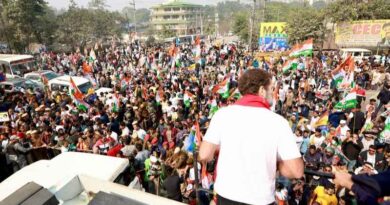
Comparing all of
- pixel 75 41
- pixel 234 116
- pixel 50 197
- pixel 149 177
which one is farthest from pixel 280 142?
pixel 75 41

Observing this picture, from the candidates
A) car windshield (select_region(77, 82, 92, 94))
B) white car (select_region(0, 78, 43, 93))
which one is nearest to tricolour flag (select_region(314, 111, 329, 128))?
car windshield (select_region(77, 82, 92, 94))

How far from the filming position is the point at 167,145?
8.35 m

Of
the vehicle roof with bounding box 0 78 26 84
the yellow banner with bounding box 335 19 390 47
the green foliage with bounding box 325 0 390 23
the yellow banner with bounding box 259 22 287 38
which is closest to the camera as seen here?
the vehicle roof with bounding box 0 78 26 84

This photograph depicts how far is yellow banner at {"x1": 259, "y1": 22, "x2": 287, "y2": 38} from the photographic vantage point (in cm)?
3831

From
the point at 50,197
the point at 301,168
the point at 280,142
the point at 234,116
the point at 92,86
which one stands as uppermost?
the point at 234,116

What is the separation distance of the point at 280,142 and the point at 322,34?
125 ft

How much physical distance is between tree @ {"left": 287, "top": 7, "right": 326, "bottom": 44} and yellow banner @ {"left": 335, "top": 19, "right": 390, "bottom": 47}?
2.49 meters

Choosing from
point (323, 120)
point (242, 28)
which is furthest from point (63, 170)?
point (242, 28)

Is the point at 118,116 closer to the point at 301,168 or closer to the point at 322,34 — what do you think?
the point at 301,168

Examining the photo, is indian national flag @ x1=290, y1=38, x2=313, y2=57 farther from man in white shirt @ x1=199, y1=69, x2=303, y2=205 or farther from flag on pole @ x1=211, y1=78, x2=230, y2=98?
man in white shirt @ x1=199, y1=69, x2=303, y2=205

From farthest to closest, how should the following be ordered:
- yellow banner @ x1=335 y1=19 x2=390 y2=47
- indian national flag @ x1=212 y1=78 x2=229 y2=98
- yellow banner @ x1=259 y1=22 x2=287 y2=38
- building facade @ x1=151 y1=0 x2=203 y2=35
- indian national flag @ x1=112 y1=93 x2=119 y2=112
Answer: building facade @ x1=151 y1=0 x2=203 y2=35, yellow banner @ x1=259 y1=22 x2=287 y2=38, yellow banner @ x1=335 y1=19 x2=390 y2=47, indian national flag @ x1=212 y1=78 x2=229 y2=98, indian national flag @ x1=112 y1=93 x2=119 y2=112

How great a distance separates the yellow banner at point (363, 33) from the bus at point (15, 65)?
29.4 metres

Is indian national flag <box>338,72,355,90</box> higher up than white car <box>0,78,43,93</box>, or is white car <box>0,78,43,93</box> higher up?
indian national flag <box>338,72,355,90</box>

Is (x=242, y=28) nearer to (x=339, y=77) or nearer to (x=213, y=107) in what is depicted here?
(x=339, y=77)
